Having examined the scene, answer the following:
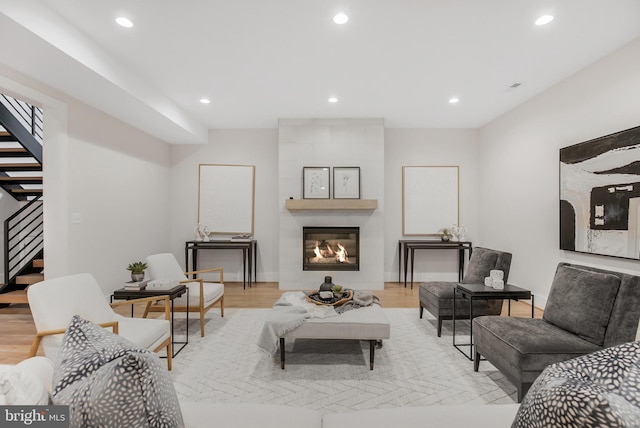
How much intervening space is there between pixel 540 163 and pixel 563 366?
4.21 meters

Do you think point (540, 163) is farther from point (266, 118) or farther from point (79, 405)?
point (79, 405)

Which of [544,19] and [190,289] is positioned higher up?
[544,19]

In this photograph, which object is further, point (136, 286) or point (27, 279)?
point (27, 279)

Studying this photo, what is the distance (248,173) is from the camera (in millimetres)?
5980

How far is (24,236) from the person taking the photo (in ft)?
15.7

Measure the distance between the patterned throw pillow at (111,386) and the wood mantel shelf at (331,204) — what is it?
4341 mm

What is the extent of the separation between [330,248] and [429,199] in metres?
2.08

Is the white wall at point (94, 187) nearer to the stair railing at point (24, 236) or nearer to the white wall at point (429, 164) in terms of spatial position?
the stair railing at point (24, 236)

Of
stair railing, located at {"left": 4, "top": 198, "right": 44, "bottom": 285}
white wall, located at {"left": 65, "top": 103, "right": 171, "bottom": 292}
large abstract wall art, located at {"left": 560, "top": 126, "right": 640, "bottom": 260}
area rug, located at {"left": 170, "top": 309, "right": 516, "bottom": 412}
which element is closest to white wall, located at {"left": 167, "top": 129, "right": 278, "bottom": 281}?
white wall, located at {"left": 65, "top": 103, "right": 171, "bottom": 292}

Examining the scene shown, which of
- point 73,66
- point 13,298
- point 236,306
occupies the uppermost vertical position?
point 73,66

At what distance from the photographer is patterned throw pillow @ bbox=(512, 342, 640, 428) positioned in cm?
62

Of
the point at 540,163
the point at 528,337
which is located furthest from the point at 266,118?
the point at 528,337

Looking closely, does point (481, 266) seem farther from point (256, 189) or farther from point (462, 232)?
point (256, 189)

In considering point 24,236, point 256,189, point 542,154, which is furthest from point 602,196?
point 24,236
